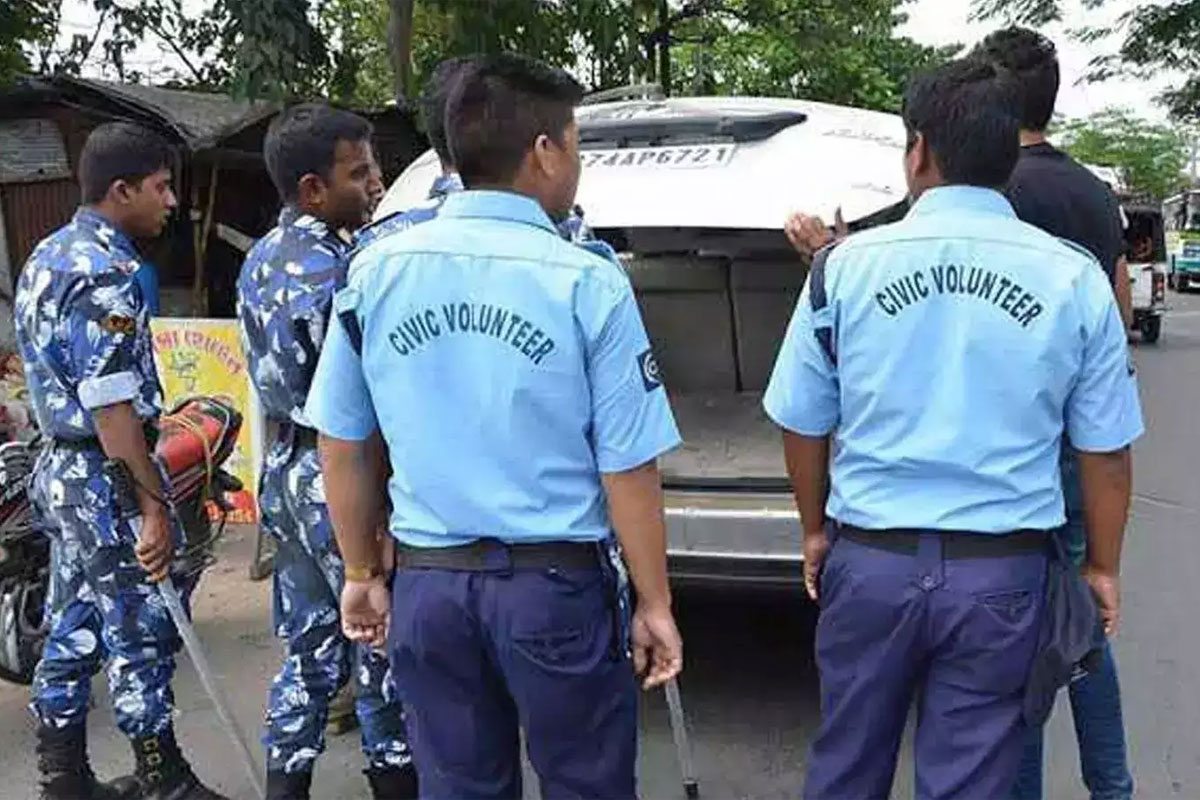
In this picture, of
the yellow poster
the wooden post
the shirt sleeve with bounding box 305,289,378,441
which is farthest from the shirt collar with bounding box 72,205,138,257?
the wooden post

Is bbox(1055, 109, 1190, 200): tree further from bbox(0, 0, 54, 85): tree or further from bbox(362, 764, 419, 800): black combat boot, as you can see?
bbox(362, 764, 419, 800): black combat boot

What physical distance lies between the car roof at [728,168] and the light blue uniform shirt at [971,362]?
1343 mm

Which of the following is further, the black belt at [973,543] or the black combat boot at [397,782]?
the black combat boot at [397,782]

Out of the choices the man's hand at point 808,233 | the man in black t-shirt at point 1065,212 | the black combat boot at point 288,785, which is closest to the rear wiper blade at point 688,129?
the man's hand at point 808,233

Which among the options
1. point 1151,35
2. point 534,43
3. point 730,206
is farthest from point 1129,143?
point 730,206

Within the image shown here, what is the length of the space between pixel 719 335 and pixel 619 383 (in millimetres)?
3310

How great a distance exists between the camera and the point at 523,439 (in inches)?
84.9

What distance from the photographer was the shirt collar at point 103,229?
323cm

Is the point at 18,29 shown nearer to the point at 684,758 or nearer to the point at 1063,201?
the point at 684,758

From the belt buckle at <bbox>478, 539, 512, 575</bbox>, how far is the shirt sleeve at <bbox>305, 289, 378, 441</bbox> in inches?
13.2

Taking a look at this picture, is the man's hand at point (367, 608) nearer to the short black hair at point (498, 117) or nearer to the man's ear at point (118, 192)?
the short black hair at point (498, 117)

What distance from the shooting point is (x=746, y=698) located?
4.26m

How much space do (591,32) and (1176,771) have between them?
7.33 metres

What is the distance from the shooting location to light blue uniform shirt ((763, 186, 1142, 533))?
7.06 feet
